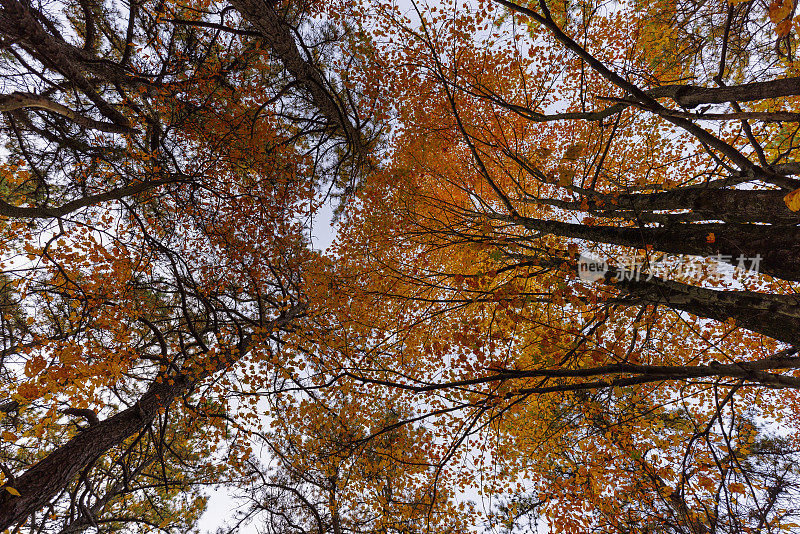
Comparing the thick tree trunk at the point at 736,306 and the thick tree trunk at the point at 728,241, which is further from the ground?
the thick tree trunk at the point at 728,241

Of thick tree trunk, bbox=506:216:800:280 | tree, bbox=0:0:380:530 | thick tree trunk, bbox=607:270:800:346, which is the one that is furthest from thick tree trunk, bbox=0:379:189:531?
thick tree trunk, bbox=506:216:800:280

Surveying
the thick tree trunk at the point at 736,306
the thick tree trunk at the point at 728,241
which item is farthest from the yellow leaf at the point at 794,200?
the thick tree trunk at the point at 728,241

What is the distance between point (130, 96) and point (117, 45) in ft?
3.48

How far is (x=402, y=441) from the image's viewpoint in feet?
27.1

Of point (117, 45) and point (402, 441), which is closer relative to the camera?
point (117, 45)

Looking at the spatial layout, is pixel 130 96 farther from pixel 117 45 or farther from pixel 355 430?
pixel 355 430

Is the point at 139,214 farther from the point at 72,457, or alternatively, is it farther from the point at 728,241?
the point at 728,241

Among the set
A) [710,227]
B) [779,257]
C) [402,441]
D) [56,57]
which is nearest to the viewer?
[779,257]

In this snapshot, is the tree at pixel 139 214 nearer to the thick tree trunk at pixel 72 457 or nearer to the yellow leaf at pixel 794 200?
the thick tree trunk at pixel 72 457

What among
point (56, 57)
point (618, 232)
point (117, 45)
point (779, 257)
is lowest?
point (779, 257)

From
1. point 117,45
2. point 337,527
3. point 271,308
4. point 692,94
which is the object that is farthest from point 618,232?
point 117,45

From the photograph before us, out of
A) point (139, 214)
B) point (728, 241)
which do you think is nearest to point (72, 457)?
point (139, 214)

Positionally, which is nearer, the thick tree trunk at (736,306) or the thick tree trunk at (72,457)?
the thick tree trunk at (736,306)

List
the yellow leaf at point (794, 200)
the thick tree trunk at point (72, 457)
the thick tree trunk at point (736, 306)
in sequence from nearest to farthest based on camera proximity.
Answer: the yellow leaf at point (794, 200) < the thick tree trunk at point (736, 306) < the thick tree trunk at point (72, 457)
